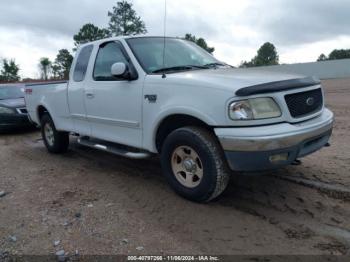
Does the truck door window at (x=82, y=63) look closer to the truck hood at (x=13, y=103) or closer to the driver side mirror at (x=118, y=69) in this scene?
the driver side mirror at (x=118, y=69)

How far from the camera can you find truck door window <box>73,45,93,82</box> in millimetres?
6117

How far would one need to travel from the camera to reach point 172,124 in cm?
468

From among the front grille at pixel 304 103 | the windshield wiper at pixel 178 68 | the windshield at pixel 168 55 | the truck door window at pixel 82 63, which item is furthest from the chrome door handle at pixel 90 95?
the front grille at pixel 304 103

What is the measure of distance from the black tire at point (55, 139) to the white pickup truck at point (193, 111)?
4.40 feet

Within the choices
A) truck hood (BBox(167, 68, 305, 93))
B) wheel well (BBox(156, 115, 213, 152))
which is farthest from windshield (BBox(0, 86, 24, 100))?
truck hood (BBox(167, 68, 305, 93))

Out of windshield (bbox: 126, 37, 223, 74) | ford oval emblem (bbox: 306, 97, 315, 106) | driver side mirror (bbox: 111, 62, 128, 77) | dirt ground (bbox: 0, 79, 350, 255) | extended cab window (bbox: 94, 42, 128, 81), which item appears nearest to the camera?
dirt ground (bbox: 0, 79, 350, 255)

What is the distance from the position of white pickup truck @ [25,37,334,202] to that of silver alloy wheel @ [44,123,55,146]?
1579 mm

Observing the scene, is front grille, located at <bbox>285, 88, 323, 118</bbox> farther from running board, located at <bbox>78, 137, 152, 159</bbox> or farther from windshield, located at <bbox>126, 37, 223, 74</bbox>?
running board, located at <bbox>78, 137, 152, 159</bbox>

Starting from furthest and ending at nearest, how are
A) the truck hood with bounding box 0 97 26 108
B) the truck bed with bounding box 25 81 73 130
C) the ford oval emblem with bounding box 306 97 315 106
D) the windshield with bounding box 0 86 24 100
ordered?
the windshield with bounding box 0 86 24 100
the truck hood with bounding box 0 97 26 108
the truck bed with bounding box 25 81 73 130
the ford oval emblem with bounding box 306 97 315 106

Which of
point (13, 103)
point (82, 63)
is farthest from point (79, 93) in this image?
point (13, 103)

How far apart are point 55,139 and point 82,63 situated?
1.87 m

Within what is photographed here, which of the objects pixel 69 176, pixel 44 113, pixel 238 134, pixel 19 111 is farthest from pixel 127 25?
pixel 238 134

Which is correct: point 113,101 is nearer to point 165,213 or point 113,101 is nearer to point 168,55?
point 168,55

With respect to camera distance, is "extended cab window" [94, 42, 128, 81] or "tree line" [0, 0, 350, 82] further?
"tree line" [0, 0, 350, 82]
